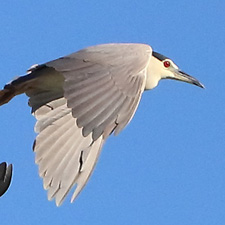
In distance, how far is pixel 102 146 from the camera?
7.10m

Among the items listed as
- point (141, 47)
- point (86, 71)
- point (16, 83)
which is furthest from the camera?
point (16, 83)

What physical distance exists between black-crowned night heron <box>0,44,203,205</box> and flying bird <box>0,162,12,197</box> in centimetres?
26

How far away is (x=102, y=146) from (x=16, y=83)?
75.7 inches

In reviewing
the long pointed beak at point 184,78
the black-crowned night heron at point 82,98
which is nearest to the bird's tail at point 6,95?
the black-crowned night heron at point 82,98

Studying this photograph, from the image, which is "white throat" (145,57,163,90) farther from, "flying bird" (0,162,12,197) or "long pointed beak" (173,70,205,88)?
"flying bird" (0,162,12,197)

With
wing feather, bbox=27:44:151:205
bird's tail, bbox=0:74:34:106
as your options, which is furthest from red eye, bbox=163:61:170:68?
bird's tail, bbox=0:74:34:106

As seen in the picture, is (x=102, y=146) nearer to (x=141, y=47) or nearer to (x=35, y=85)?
(x=141, y=47)

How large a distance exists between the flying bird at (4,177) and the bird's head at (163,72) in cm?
143

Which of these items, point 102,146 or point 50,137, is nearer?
point 102,146

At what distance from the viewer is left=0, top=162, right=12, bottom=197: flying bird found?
8.41 metres

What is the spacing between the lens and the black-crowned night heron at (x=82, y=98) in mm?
6941

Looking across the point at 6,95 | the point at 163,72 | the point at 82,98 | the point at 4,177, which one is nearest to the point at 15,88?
the point at 6,95

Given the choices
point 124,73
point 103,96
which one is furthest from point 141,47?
point 103,96

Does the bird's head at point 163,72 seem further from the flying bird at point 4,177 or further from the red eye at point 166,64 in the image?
the flying bird at point 4,177
